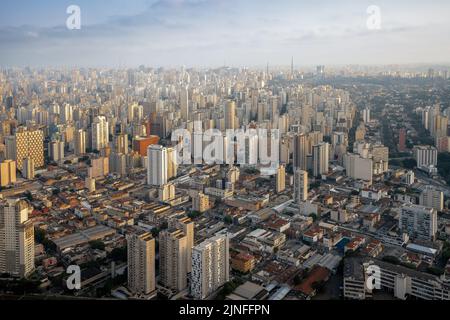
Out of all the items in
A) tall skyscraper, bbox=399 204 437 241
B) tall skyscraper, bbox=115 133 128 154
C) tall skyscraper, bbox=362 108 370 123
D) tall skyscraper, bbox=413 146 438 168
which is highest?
tall skyscraper, bbox=362 108 370 123

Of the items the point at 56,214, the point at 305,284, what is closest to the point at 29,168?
the point at 56,214

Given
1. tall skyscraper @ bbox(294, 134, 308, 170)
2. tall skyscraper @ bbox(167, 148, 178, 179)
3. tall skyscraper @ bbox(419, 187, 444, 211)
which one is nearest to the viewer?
tall skyscraper @ bbox(419, 187, 444, 211)

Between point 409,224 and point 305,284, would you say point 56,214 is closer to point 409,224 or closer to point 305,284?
point 305,284

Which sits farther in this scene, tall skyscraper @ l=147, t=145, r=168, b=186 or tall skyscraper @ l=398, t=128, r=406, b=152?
tall skyscraper @ l=398, t=128, r=406, b=152

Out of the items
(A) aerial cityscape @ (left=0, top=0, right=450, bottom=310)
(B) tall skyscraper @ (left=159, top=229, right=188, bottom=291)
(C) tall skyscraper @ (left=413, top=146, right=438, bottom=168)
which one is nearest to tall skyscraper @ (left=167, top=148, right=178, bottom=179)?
(A) aerial cityscape @ (left=0, top=0, right=450, bottom=310)

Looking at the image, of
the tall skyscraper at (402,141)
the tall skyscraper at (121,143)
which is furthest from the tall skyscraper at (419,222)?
the tall skyscraper at (121,143)

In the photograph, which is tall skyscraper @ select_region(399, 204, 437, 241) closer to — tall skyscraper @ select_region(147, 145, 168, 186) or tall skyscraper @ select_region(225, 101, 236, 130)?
tall skyscraper @ select_region(147, 145, 168, 186)

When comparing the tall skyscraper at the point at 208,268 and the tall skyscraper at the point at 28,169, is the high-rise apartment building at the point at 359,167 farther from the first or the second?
the tall skyscraper at the point at 28,169
